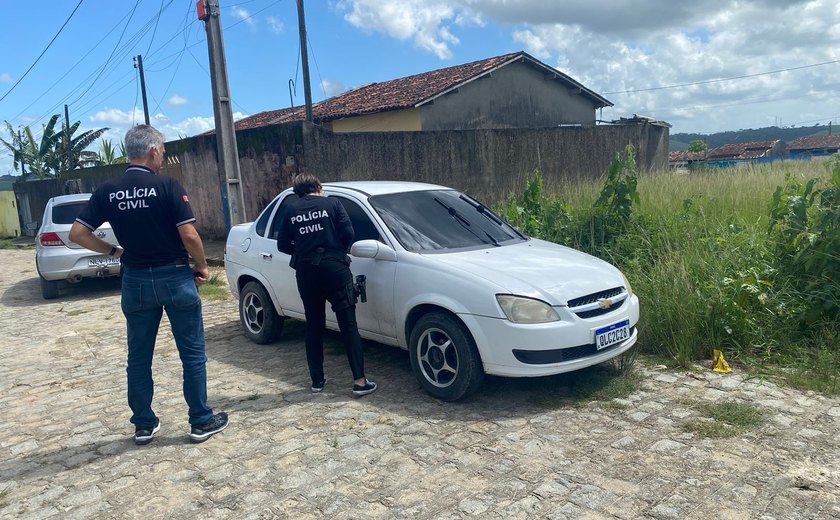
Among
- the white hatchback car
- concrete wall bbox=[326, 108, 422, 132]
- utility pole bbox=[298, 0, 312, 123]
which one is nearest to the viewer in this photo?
the white hatchback car

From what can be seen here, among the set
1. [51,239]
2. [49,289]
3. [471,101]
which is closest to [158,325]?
[51,239]

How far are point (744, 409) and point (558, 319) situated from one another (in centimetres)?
142

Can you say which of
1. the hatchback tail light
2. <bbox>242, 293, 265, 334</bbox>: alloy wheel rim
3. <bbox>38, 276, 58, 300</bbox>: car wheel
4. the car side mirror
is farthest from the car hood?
<bbox>38, 276, 58, 300</bbox>: car wheel

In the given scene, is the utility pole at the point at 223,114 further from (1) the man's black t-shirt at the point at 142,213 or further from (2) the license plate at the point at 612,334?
(2) the license plate at the point at 612,334

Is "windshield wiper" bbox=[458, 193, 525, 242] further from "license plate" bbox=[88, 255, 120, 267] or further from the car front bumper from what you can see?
"license plate" bbox=[88, 255, 120, 267]

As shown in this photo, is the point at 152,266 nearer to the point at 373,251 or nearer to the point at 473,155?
the point at 373,251

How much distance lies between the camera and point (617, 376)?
5184 mm

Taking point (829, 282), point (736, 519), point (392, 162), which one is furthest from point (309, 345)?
point (392, 162)

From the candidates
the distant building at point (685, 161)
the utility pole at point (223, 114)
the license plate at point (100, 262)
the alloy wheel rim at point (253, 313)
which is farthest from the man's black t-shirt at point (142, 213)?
the distant building at point (685, 161)

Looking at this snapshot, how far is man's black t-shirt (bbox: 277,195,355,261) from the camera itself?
16.0 ft

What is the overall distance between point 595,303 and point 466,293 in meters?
0.96

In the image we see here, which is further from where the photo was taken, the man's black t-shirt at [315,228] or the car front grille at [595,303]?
the man's black t-shirt at [315,228]

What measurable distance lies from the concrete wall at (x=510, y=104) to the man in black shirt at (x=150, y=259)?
17117mm

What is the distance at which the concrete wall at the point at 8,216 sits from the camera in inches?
1088
